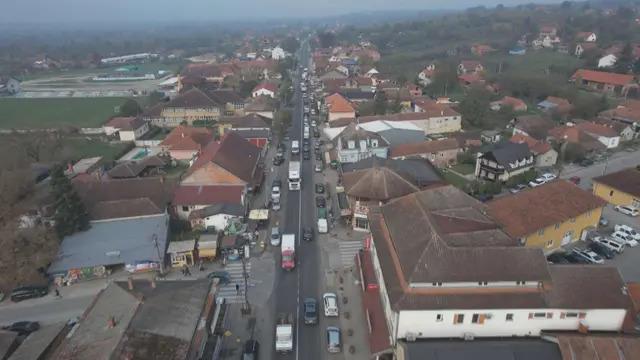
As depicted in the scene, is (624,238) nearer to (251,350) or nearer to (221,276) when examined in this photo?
(251,350)

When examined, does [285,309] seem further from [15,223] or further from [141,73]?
[141,73]

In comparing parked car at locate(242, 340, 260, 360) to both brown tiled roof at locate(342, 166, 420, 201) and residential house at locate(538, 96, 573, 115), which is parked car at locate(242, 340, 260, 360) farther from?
residential house at locate(538, 96, 573, 115)

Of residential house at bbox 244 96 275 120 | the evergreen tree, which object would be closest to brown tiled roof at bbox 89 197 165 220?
the evergreen tree

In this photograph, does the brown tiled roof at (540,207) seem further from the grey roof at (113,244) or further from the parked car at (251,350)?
the grey roof at (113,244)

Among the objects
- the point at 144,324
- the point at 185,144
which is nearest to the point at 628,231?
the point at 144,324

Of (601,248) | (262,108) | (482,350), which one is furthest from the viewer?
(262,108)
